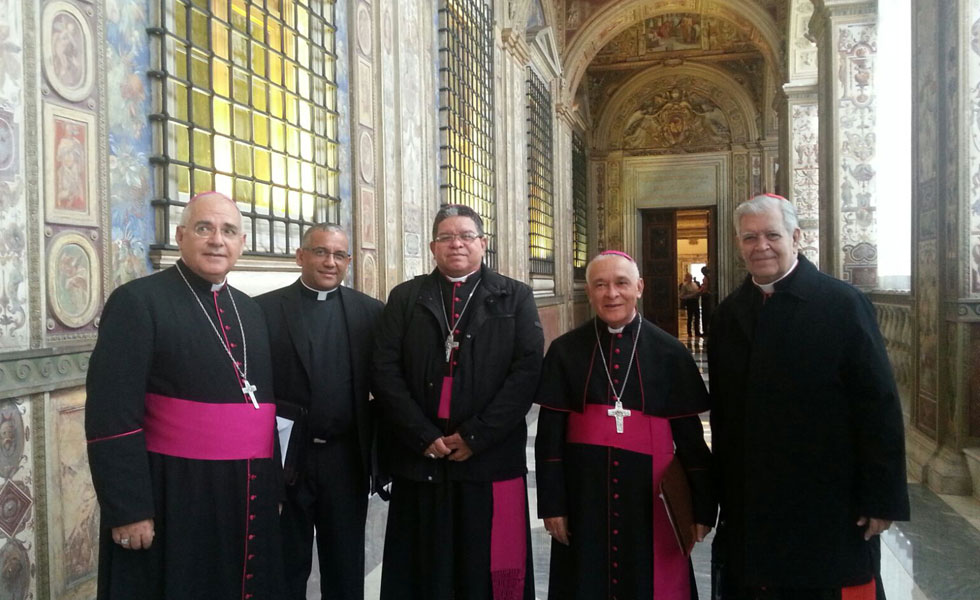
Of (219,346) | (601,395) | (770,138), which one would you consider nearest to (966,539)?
(601,395)

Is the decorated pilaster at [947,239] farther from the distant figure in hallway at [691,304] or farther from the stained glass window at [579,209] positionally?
the distant figure in hallway at [691,304]

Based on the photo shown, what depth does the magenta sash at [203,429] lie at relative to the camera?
2221 millimetres

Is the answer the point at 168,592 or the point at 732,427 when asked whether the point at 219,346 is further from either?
the point at 732,427

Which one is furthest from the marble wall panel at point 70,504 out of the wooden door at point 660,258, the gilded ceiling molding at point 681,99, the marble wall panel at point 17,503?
the wooden door at point 660,258

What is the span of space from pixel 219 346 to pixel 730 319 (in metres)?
1.77

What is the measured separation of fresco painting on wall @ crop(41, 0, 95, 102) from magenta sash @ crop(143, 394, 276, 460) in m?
1.55

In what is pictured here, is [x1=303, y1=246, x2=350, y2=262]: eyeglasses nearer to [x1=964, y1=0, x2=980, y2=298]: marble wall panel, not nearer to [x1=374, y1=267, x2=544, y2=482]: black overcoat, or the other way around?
[x1=374, y1=267, x2=544, y2=482]: black overcoat

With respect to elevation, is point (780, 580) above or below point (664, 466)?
below

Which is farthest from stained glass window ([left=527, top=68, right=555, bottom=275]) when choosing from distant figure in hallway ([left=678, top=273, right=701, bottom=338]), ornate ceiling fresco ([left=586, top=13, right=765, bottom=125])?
distant figure in hallway ([left=678, top=273, right=701, bottom=338])

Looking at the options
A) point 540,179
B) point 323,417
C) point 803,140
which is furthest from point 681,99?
point 323,417

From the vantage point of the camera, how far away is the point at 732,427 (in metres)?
2.38

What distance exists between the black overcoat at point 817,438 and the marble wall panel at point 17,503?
267cm

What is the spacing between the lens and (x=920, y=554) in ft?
12.8

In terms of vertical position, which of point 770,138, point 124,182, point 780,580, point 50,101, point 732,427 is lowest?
point 780,580
